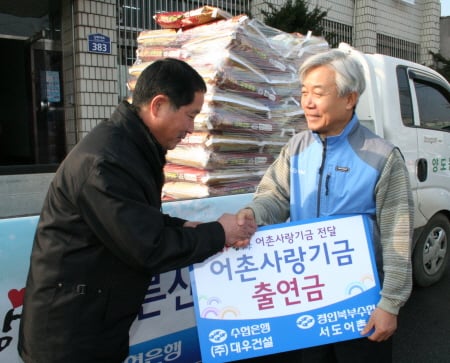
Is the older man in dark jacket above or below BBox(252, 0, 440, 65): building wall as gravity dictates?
below

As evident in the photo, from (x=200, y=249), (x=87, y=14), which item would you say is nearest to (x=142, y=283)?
(x=200, y=249)

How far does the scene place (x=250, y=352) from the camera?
5.72 feet

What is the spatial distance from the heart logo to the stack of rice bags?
4.72 feet

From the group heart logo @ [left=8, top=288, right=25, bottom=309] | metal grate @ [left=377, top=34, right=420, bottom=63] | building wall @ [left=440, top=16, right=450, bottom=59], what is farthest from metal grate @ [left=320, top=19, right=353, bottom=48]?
heart logo @ [left=8, top=288, right=25, bottom=309]

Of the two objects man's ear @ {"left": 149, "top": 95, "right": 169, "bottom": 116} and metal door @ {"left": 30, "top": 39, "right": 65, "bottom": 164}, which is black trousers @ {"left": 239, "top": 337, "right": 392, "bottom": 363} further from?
metal door @ {"left": 30, "top": 39, "right": 65, "bottom": 164}

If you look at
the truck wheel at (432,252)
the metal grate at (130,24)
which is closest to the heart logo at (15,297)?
the truck wheel at (432,252)

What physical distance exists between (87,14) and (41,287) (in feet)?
21.0

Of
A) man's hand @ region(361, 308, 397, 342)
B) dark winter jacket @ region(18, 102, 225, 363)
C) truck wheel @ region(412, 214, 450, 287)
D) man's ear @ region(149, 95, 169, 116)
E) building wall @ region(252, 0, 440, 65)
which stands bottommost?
truck wheel @ region(412, 214, 450, 287)

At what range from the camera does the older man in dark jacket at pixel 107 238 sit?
1402 millimetres

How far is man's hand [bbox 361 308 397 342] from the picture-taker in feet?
5.46

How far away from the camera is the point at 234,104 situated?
3.23 meters

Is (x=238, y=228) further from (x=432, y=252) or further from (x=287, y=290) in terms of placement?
(x=432, y=252)

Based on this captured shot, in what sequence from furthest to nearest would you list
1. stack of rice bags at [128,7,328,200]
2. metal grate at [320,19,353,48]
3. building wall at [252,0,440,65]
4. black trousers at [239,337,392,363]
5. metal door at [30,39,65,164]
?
building wall at [252,0,440,65]
metal grate at [320,19,353,48]
metal door at [30,39,65,164]
stack of rice bags at [128,7,328,200]
black trousers at [239,337,392,363]

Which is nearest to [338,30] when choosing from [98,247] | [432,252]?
[432,252]
